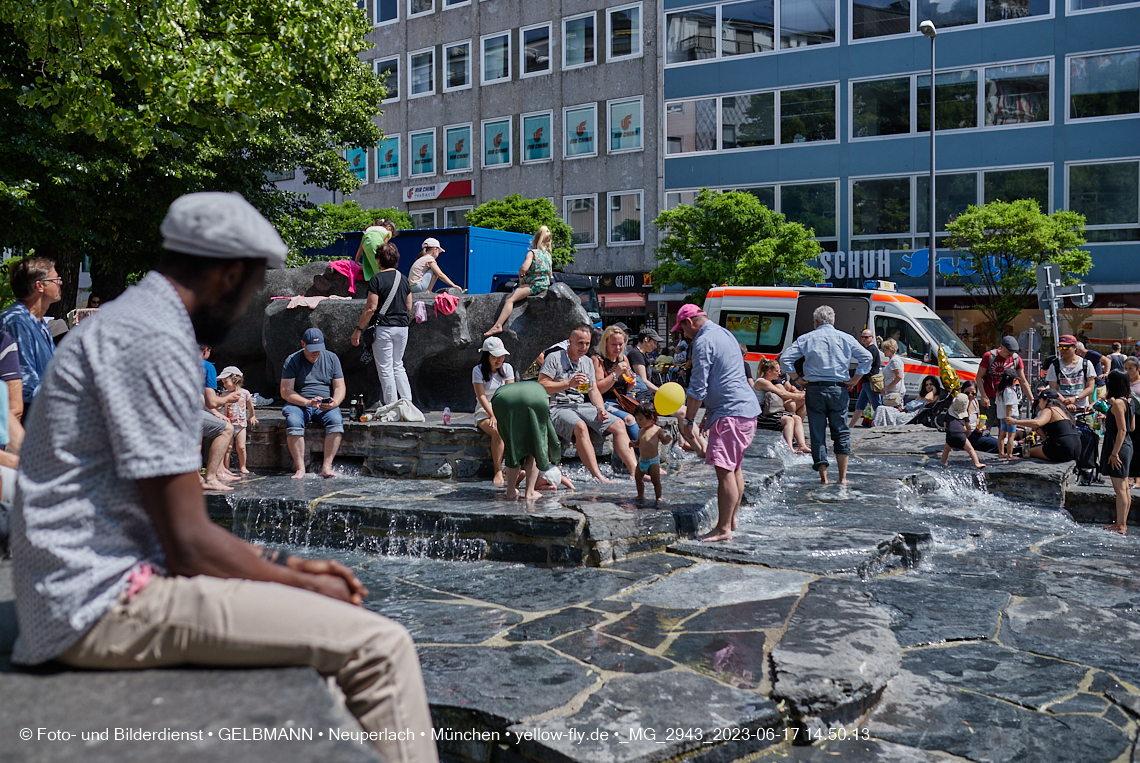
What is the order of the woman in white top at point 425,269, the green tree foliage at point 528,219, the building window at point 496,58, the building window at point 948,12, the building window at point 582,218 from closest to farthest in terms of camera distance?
the woman in white top at point 425,269 < the building window at point 948,12 < the green tree foliage at point 528,219 < the building window at point 582,218 < the building window at point 496,58

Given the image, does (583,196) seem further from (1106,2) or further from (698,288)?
(1106,2)

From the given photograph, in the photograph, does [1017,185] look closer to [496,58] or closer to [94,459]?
[496,58]

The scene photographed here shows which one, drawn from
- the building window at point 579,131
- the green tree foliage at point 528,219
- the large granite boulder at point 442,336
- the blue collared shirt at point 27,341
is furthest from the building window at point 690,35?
the blue collared shirt at point 27,341

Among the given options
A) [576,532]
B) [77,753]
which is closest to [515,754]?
[77,753]

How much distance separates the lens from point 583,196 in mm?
36031

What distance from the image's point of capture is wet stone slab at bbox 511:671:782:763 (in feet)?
12.2

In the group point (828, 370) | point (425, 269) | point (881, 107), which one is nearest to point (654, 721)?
point (828, 370)

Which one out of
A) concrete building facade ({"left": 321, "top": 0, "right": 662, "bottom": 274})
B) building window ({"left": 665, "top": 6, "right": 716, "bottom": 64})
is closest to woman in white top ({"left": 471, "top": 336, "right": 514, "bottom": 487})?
concrete building facade ({"left": 321, "top": 0, "right": 662, "bottom": 274})

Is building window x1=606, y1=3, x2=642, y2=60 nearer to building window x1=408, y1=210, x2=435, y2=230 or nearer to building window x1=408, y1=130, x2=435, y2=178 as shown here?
building window x1=408, y1=130, x2=435, y2=178

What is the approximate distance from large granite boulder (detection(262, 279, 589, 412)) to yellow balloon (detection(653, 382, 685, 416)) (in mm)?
3735

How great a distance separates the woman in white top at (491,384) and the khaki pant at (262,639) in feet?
22.8

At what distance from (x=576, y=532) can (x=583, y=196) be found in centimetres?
2992

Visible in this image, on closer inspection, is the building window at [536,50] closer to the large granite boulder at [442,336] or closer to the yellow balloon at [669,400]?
the large granite boulder at [442,336]

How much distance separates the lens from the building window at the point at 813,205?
30812 millimetres
